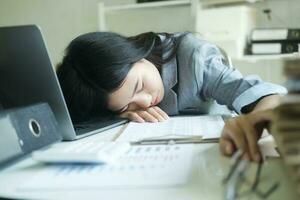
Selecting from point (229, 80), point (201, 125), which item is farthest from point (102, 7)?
point (201, 125)

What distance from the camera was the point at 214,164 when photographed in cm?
48

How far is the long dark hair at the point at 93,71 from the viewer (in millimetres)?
950

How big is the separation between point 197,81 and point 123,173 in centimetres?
68

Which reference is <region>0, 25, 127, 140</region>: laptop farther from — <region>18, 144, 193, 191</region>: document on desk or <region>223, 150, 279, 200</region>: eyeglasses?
<region>223, 150, 279, 200</region>: eyeglasses

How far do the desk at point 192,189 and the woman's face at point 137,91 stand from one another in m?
0.48

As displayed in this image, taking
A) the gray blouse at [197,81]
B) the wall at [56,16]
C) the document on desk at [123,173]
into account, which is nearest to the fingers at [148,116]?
the gray blouse at [197,81]

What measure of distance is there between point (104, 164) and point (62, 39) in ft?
7.14

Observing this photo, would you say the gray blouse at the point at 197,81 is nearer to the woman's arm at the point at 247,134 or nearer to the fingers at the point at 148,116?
the fingers at the point at 148,116

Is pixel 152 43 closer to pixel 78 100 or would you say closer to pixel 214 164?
pixel 78 100

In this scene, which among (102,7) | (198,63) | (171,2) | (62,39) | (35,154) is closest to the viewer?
(35,154)

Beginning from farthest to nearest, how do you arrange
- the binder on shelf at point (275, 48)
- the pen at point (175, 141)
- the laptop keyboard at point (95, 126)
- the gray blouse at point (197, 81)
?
the binder on shelf at point (275, 48)
the gray blouse at point (197, 81)
the laptop keyboard at point (95, 126)
the pen at point (175, 141)

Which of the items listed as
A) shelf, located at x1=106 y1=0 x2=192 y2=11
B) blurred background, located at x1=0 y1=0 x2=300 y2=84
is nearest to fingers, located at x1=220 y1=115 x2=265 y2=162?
blurred background, located at x1=0 y1=0 x2=300 y2=84

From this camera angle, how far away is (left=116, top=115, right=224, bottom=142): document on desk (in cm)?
70

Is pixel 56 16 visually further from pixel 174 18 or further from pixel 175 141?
pixel 175 141
